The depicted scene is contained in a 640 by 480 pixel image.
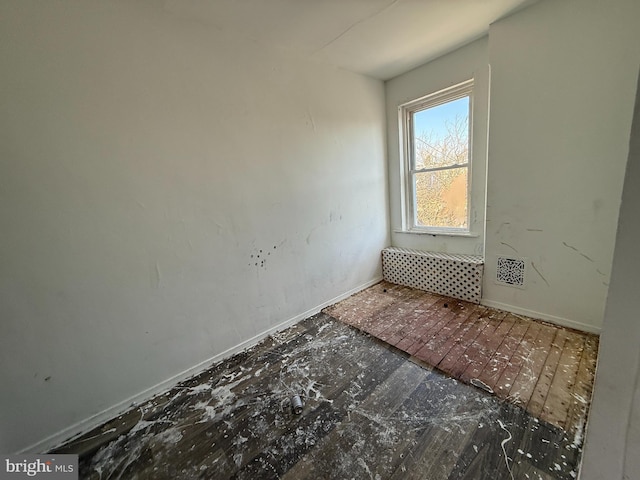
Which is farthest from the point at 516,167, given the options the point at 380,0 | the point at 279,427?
the point at 279,427

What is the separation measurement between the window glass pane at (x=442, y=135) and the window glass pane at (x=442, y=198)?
13cm

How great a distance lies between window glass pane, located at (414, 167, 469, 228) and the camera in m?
2.80

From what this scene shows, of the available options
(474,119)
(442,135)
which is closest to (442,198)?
(442,135)

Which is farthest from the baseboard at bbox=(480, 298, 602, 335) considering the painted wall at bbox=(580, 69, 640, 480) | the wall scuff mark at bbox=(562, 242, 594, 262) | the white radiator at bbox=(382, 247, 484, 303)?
the painted wall at bbox=(580, 69, 640, 480)

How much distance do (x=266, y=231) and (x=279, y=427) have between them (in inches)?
55.1

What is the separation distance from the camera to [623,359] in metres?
0.65

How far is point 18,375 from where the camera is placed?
1.32 meters

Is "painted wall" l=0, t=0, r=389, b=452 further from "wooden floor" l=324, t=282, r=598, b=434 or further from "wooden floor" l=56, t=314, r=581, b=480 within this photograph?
"wooden floor" l=324, t=282, r=598, b=434

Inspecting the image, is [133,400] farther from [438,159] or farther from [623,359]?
[438,159]

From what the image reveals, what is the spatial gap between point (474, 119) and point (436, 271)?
1.59 m

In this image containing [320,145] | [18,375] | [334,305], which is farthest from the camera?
[334,305]

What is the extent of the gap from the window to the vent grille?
1.72 feet

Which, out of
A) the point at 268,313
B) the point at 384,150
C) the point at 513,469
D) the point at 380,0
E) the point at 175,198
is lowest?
the point at 513,469

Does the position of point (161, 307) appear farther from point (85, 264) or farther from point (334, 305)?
point (334, 305)
